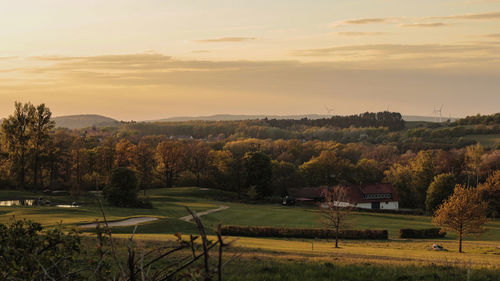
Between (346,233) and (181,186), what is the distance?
61.3 metres

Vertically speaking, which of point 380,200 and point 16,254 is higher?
point 16,254

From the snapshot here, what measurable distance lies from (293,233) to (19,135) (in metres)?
54.7

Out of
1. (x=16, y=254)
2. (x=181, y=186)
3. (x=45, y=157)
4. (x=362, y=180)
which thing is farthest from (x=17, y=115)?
(x=16, y=254)

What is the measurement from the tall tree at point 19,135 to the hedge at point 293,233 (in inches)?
1909

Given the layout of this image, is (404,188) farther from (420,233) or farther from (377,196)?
(420,233)

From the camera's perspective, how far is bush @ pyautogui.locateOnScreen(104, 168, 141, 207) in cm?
6981

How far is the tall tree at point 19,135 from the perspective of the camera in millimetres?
84062

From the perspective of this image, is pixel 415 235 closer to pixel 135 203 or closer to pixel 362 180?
pixel 135 203

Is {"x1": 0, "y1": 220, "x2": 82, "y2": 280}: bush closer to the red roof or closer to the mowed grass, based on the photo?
the mowed grass

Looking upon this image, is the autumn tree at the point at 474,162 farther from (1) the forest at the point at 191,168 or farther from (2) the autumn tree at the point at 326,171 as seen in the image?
(2) the autumn tree at the point at 326,171

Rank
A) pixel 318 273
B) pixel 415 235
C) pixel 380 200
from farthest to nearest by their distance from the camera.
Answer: pixel 380 200 → pixel 415 235 → pixel 318 273

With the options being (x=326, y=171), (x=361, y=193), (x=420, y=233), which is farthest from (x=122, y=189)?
(x=326, y=171)

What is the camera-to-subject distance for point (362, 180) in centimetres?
11688

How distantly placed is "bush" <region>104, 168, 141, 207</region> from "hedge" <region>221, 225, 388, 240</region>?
23329mm
